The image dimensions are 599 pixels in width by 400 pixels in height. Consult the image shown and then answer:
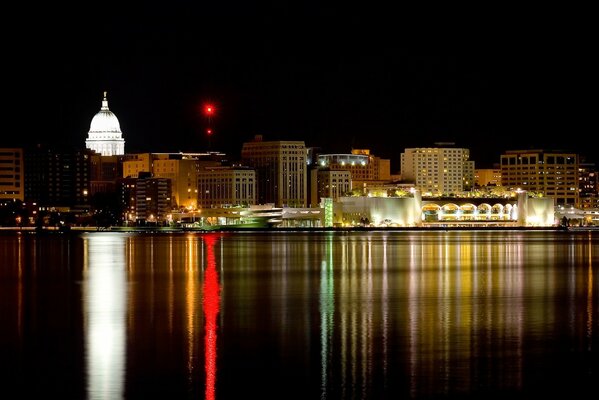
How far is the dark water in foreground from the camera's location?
1747 centimetres

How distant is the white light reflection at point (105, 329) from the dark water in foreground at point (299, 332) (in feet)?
0.18

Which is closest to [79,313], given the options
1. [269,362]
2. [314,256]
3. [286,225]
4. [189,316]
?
[189,316]

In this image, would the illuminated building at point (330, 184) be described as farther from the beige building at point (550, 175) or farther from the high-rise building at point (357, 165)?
A: the beige building at point (550, 175)

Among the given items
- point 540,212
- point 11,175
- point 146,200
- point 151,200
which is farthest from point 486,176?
point 11,175

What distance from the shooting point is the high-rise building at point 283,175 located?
132 m

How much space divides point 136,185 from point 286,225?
1889 cm

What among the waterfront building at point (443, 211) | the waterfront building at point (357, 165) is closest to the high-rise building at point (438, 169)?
the waterfront building at point (357, 165)

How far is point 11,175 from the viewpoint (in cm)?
11675

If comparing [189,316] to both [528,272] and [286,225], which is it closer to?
[528,272]

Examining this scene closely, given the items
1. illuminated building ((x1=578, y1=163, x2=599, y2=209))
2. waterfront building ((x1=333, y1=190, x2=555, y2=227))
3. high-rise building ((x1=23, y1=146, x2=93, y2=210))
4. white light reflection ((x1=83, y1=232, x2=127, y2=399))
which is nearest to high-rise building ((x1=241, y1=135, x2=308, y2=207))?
waterfront building ((x1=333, y1=190, x2=555, y2=227))

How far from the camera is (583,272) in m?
41.3

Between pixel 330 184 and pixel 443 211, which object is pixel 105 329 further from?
pixel 330 184

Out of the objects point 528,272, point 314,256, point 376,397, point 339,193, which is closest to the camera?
point 376,397

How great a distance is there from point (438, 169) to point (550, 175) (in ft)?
44.4
